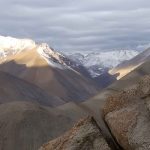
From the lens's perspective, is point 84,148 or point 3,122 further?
point 3,122

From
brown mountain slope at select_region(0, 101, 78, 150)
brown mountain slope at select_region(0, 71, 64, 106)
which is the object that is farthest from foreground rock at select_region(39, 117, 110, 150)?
brown mountain slope at select_region(0, 71, 64, 106)

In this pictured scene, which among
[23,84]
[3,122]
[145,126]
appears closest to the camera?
[145,126]

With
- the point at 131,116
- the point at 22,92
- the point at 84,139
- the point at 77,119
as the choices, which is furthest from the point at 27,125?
the point at 22,92

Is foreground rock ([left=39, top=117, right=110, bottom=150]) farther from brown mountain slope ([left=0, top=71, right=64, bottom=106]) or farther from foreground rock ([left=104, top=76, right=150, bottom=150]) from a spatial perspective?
brown mountain slope ([left=0, top=71, right=64, bottom=106])

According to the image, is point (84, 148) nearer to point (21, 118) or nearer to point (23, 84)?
point (21, 118)

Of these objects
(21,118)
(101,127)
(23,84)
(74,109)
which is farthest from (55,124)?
(23,84)

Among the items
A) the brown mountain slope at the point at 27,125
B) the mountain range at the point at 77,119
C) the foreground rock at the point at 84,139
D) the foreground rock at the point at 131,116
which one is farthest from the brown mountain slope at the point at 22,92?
the foreground rock at the point at 131,116

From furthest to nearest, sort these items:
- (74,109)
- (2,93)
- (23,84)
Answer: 1. (23,84)
2. (2,93)
3. (74,109)

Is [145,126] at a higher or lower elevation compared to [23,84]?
lower
